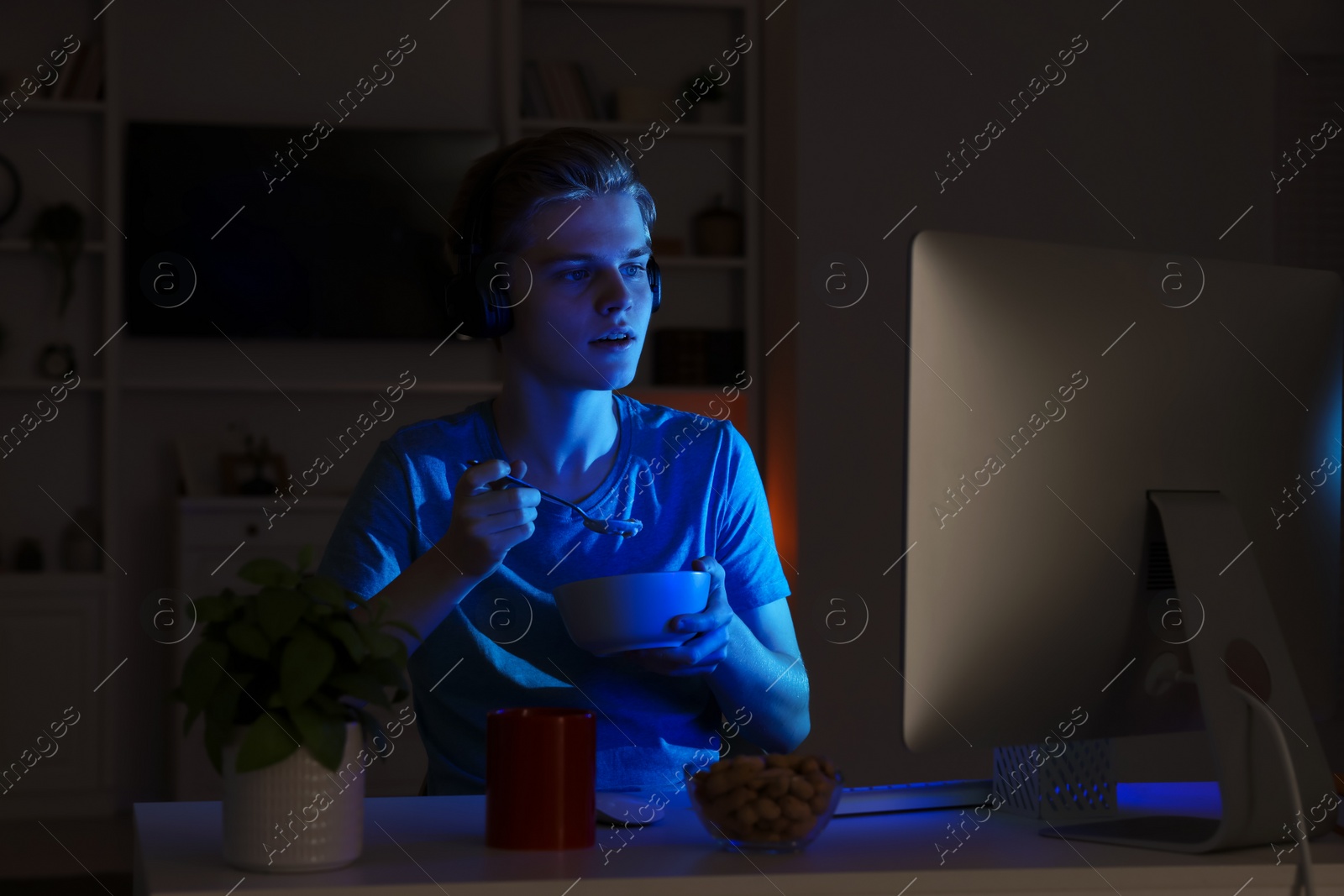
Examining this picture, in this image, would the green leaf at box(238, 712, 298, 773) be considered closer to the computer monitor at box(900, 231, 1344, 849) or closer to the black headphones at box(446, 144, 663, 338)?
the computer monitor at box(900, 231, 1344, 849)

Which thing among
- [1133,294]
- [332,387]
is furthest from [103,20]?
[1133,294]

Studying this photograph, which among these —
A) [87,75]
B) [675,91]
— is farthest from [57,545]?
[675,91]

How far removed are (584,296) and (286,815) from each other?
74cm

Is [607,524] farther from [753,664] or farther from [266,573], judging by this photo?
[266,573]

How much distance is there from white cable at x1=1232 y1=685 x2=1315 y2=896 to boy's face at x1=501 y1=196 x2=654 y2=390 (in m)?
0.71

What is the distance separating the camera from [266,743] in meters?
0.90

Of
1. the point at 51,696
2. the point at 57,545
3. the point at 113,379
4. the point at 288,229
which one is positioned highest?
the point at 288,229

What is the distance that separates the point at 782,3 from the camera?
409 cm

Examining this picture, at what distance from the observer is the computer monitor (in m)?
1.04

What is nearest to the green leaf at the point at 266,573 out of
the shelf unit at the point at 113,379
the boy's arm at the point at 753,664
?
the boy's arm at the point at 753,664

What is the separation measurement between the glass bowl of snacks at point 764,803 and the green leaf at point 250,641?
340mm

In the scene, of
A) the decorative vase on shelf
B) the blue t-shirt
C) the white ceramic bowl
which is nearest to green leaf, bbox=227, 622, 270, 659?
the white ceramic bowl

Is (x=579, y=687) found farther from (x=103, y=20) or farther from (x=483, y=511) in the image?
(x=103, y=20)

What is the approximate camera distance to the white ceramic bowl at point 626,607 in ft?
3.56
